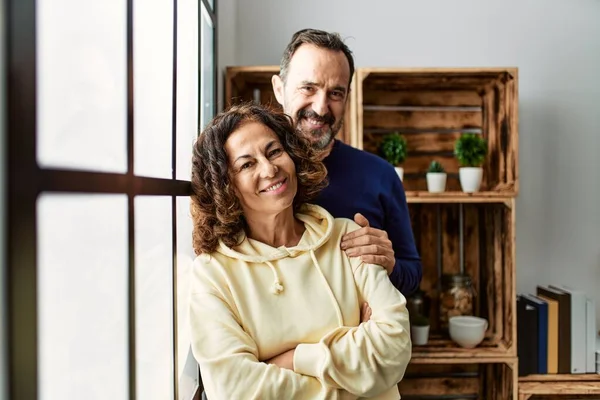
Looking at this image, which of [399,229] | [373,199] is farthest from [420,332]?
[373,199]

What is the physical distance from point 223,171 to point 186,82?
23.4 inches

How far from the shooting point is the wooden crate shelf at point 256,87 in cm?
233

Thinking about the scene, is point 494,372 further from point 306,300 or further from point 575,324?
point 306,300

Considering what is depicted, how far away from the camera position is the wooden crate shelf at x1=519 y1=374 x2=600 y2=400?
2373mm

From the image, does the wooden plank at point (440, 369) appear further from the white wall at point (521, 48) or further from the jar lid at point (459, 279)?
the white wall at point (521, 48)

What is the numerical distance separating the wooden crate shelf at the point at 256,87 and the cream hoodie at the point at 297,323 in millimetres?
1173

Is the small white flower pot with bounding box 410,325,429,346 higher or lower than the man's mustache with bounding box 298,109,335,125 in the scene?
lower

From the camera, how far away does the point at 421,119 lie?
108 inches

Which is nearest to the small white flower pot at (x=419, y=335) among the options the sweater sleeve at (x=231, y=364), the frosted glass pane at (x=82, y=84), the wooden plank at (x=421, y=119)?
the wooden plank at (x=421, y=119)

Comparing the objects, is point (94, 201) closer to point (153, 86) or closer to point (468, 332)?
point (153, 86)

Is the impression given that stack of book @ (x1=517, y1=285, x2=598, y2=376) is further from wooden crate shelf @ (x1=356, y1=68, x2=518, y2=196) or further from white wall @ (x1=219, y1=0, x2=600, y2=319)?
wooden crate shelf @ (x1=356, y1=68, x2=518, y2=196)

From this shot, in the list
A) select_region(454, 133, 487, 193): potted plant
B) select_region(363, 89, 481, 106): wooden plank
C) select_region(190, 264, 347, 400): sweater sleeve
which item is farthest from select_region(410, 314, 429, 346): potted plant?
select_region(190, 264, 347, 400): sweater sleeve

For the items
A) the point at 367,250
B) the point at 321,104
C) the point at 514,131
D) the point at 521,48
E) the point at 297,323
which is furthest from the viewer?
the point at 521,48

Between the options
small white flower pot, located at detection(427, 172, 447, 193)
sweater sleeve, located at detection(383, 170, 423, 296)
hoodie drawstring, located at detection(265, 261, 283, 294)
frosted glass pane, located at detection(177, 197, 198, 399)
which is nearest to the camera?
hoodie drawstring, located at detection(265, 261, 283, 294)
